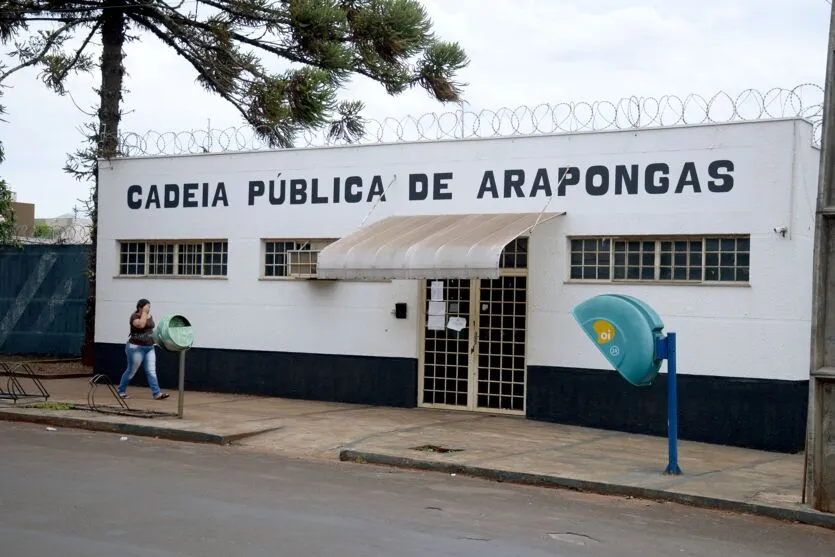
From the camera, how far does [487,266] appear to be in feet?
44.0

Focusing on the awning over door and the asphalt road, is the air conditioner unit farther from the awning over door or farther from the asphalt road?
the asphalt road

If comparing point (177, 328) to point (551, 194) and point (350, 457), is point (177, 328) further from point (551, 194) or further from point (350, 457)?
point (551, 194)

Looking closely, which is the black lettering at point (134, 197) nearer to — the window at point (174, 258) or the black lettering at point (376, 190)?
the window at point (174, 258)

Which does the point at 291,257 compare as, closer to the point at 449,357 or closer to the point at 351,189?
the point at 351,189

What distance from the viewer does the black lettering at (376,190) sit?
1627 centimetres

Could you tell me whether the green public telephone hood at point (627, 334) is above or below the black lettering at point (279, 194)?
below

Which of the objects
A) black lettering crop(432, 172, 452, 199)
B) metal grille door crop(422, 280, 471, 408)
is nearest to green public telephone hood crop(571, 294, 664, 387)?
metal grille door crop(422, 280, 471, 408)

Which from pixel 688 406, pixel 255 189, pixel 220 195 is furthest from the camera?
pixel 220 195

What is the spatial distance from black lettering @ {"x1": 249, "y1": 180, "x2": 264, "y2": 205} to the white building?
0.08 feet

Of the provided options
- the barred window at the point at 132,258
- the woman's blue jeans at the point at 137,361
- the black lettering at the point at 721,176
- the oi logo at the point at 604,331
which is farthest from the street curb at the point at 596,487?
the barred window at the point at 132,258

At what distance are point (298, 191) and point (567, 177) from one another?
4512 millimetres

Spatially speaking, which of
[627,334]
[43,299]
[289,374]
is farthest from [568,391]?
[43,299]

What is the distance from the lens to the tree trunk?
2070 cm

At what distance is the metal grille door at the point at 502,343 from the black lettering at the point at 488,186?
1.22 metres
